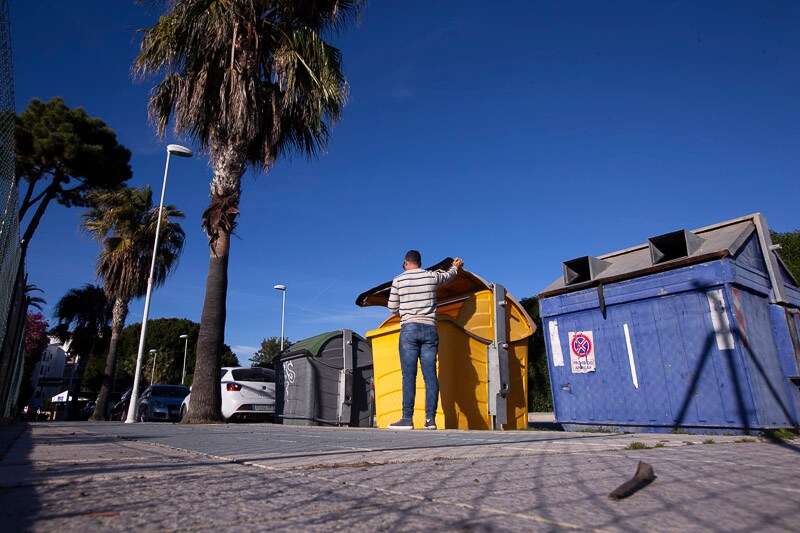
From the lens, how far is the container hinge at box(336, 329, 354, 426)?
27.5 ft

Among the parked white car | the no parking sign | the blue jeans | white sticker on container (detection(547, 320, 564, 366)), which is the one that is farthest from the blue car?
the no parking sign

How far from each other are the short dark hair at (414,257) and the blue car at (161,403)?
11.0m

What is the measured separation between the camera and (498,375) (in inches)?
242

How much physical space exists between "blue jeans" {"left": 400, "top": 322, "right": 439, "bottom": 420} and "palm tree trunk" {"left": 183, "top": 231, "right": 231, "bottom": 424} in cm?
518

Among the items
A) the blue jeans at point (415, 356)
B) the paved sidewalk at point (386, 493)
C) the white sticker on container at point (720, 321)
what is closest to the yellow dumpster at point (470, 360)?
the blue jeans at point (415, 356)

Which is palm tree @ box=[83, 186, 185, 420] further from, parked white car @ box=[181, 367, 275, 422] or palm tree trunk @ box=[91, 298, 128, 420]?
parked white car @ box=[181, 367, 275, 422]

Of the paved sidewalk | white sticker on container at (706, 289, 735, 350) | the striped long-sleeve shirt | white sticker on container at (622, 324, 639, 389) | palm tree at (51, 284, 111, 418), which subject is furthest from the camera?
palm tree at (51, 284, 111, 418)

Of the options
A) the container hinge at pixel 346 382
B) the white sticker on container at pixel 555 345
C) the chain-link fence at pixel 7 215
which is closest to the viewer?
the chain-link fence at pixel 7 215

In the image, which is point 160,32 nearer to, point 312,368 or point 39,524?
point 312,368

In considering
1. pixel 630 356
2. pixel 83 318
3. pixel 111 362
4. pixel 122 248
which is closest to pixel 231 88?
pixel 630 356

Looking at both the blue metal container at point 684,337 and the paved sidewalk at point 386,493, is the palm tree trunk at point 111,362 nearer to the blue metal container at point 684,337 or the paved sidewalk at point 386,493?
the blue metal container at point 684,337

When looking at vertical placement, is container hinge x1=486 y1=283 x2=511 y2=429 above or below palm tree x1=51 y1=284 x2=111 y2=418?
below

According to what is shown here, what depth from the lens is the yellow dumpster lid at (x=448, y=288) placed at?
6.68m

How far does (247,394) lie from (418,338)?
700 cm
